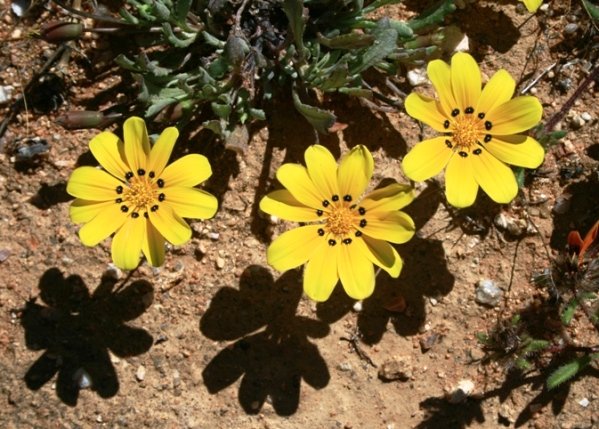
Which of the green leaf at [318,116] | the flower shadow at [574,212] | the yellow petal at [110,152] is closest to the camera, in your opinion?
the yellow petal at [110,152]

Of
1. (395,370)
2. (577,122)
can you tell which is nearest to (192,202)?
(395,370)

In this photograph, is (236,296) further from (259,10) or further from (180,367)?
(259,10)

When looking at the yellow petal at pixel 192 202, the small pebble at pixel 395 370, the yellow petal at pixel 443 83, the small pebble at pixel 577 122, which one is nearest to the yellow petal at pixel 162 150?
the yellow petal at pixel 192 202

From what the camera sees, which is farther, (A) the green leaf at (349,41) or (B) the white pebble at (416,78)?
(B) the white pebble at (416,78)

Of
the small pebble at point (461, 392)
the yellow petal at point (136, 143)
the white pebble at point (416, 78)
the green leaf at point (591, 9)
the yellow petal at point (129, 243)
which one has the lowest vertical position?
the small pebble at point (461, 392)

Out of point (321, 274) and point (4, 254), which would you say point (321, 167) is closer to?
point (321, 274)

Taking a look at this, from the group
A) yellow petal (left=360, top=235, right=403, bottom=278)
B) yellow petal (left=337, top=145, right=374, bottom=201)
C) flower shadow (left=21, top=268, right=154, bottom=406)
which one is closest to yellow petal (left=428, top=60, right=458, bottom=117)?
yellow petal (left=337, top=145, right=374, bottom=201)

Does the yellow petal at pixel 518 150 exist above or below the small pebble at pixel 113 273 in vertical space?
below

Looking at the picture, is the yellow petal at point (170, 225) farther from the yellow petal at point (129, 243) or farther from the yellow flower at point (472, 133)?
the yellow flower at point (472, 133)
